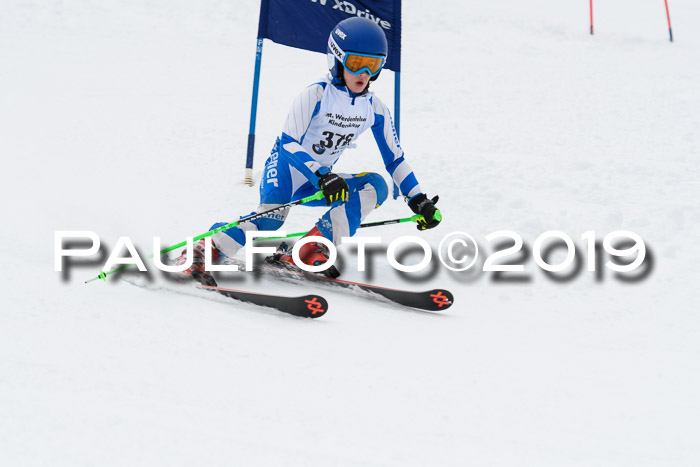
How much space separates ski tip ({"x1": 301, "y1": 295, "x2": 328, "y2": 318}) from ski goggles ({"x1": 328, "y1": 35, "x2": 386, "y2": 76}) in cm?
158

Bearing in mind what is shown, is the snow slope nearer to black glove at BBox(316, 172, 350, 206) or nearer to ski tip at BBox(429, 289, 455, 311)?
ski tip at BBox(429, 289, 455, 311)

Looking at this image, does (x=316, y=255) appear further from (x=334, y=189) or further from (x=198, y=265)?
(x=198, y=265)

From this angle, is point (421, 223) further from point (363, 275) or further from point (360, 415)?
point (360, 415)

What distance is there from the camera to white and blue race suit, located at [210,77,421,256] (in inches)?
177

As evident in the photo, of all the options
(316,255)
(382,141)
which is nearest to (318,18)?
(382,141)

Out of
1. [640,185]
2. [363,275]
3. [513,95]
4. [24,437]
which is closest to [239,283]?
[363,275]

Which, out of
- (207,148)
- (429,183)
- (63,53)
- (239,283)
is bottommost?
(239,283)

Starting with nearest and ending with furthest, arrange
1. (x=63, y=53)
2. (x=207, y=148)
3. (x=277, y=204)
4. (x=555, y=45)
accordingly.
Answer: (x=277, y=204)
(x=207, y=148)
(x=63, y=53)
(x=555, y=45)

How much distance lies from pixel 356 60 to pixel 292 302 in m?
1.66

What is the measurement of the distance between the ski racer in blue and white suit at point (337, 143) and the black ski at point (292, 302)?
579 mm

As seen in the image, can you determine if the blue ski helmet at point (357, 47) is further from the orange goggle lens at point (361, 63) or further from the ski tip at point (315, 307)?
the ski tip at point (315, 307)

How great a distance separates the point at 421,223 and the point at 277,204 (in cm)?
102

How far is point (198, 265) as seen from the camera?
4301 mm

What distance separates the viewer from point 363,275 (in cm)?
500
